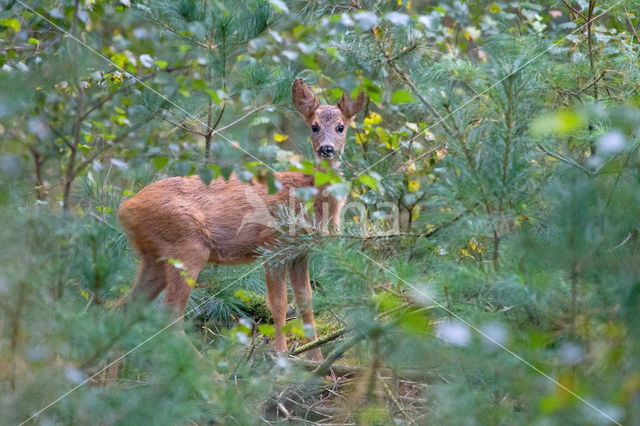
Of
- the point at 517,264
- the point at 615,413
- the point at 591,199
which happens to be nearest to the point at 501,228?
the point at 517,264

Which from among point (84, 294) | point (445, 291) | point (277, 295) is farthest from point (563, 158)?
point (277, 295)

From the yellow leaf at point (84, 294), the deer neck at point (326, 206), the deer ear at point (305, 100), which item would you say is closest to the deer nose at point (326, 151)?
the deer neck at point (326, 206)

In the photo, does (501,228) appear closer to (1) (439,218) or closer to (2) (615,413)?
(1) (439,218)

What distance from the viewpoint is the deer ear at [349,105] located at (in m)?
6.52

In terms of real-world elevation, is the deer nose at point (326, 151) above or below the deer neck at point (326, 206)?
above

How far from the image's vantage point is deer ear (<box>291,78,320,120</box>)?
637 cm

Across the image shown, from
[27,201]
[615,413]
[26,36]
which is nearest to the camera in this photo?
[615,413]

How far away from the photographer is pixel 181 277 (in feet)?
18.2

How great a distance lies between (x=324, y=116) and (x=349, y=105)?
0.27m

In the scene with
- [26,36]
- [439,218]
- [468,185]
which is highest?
[468,185]

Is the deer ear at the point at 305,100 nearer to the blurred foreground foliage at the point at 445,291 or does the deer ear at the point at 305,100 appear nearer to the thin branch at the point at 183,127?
the thin branch at the point at 183,127

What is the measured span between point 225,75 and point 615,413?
12.7ft

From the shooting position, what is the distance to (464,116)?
3621 mm

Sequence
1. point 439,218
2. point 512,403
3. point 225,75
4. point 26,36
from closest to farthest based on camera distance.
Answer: point 512,403
point 439,218
point 225,75
point 26,36
